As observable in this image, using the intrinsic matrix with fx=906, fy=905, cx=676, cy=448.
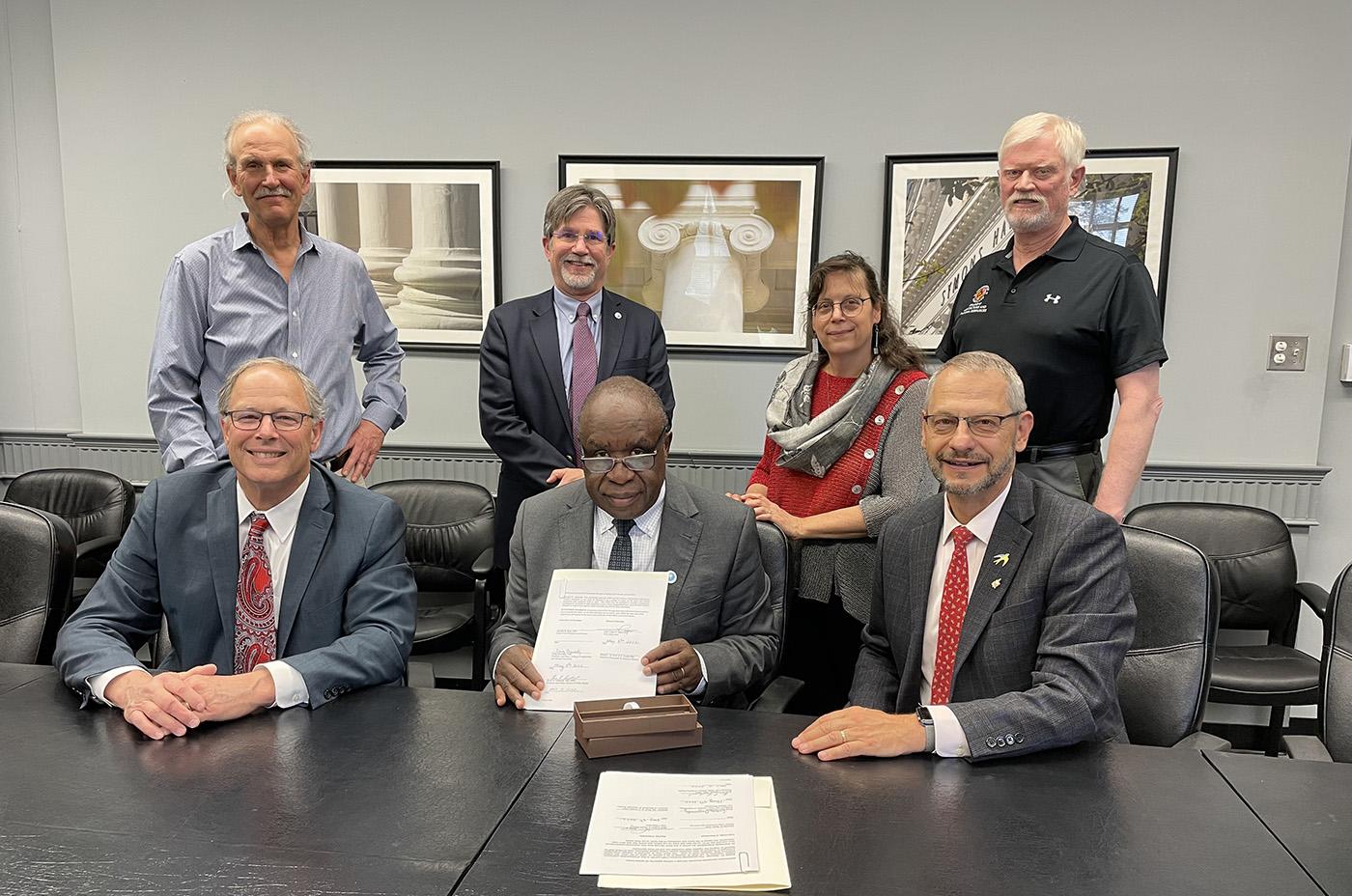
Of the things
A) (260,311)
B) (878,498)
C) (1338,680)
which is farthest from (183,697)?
(1338,680)

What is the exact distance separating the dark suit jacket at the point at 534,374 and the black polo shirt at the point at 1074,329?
1.11m

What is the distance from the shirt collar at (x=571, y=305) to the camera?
121 inches

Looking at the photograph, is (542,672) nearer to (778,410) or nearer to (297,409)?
(297,409)

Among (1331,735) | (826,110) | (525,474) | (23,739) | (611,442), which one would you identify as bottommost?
(1331,735)

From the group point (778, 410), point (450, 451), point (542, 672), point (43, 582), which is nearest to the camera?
point (542, 672)

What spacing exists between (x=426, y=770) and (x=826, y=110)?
3.38 meters

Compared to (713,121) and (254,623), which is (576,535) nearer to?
(254,623)

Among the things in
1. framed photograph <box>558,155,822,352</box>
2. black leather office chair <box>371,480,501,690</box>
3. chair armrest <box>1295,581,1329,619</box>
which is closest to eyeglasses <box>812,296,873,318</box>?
framed photograph <box>558,155,822,352</box>

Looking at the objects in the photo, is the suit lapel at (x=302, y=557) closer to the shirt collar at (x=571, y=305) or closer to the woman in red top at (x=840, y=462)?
the woman in red top at (x=840, y=462)

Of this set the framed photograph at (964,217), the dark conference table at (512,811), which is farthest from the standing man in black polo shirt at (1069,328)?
the framed photograph at (964,217)

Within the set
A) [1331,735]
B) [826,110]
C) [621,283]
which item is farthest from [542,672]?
[826,110]

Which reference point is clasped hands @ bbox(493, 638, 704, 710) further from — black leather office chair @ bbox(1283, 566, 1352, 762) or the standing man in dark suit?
black leather office chair @ bbox(1283, 566, 1352, 762)

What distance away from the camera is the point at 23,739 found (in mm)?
1605

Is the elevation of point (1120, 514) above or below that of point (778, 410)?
below
